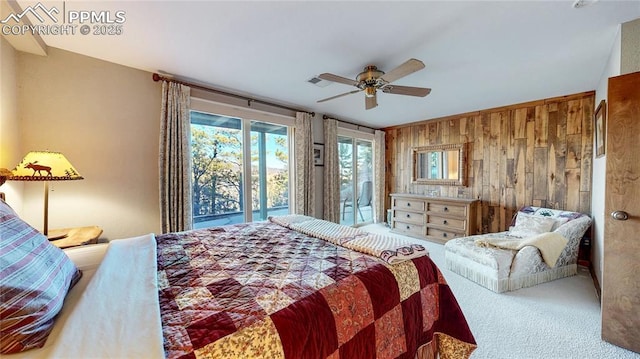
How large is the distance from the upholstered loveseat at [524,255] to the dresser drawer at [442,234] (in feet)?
3.04

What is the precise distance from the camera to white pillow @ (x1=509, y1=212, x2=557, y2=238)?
9.81ft

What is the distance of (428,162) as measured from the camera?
4855 millimetres

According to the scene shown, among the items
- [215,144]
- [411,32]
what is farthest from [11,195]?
[411,32]

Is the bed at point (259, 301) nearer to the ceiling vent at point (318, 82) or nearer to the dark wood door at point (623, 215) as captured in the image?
the dark wood door at point (623, 215)

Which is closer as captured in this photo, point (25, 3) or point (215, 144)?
point (25, 3)

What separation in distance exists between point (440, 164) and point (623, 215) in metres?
3.14

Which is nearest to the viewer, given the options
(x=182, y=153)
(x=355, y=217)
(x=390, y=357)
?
(x=390, y=357)

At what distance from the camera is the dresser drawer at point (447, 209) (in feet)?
13.0

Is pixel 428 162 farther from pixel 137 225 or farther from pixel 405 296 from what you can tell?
pixel 137 225

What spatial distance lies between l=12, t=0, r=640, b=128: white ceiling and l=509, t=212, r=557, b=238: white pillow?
1.69 m

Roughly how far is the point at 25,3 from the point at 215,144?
6.17ft

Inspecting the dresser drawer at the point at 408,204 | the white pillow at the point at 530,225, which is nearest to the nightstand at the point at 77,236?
the dresser drawer at the point at 408,204

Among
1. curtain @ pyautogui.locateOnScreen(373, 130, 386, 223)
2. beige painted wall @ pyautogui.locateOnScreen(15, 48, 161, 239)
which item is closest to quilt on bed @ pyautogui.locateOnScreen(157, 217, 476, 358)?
beige painted wall @ pyautogui.locateOnScreen(15, 48, 161, 239)

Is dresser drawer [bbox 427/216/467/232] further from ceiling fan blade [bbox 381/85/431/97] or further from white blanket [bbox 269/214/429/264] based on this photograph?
white blanket [bbox 269/214/429/264]
